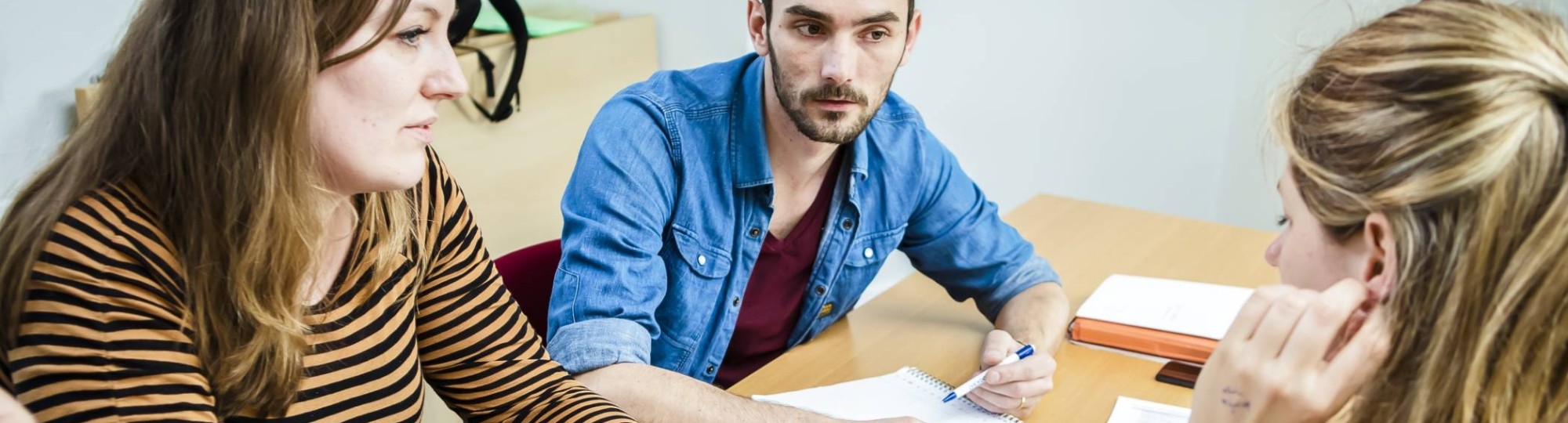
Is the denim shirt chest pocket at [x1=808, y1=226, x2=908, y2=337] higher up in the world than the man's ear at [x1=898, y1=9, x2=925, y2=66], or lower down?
lower down

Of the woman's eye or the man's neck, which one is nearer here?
the woman's eye

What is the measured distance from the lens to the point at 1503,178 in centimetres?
83

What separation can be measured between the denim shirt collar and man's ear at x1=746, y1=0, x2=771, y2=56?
0.05 metres

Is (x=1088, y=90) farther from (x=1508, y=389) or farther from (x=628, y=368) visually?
(x=1508, y=389)

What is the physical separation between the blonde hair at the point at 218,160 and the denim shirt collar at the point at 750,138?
2.28 ft

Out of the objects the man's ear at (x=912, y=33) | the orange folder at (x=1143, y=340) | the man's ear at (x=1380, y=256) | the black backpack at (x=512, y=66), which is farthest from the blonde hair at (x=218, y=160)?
the black backpack at (x=512, y=66)

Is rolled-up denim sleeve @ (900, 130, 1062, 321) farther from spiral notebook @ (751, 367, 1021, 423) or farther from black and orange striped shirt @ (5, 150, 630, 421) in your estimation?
black and orange striped shirt @ (5, 150, 630, 421)

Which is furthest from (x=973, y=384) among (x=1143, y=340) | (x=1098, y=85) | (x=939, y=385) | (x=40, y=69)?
(x=1098, y=85)

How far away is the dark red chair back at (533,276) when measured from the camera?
1.62 m

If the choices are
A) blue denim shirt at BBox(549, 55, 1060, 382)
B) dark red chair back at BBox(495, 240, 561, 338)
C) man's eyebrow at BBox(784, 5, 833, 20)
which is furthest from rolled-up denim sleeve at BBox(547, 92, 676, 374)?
man's eyebrow at BBox(784, 5, 833, 20)

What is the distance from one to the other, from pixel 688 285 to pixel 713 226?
0.08m

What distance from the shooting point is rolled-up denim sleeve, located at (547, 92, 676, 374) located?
1.44 m

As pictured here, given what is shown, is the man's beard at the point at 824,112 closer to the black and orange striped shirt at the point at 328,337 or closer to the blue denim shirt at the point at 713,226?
the blue denim shirt at the point at 713,226

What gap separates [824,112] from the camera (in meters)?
1.64
